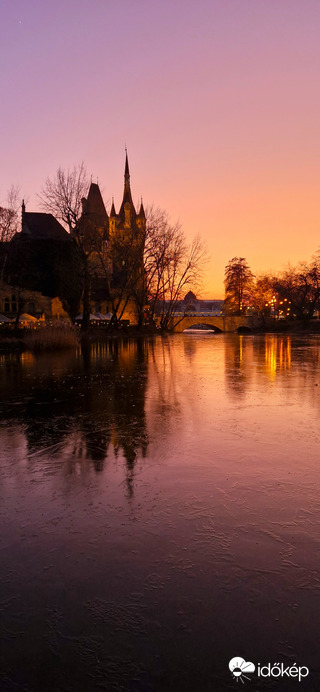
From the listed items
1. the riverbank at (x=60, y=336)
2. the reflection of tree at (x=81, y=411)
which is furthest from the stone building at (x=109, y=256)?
the reflection of tree at (x=81, y=411)

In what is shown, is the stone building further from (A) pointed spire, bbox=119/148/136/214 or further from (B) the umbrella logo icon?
(B) the umbrella logo icon

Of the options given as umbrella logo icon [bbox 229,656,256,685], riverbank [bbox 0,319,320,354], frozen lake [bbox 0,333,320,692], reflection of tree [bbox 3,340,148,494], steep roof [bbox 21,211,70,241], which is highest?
steep roof [bbox 21,211,70,241]

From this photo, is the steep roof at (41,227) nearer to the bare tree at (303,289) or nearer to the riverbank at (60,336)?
the riverbank at (60,336)

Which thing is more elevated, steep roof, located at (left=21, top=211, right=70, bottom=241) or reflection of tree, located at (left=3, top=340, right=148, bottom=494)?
steep roof, located at (left=21, top=211, right=70, bottom=241)

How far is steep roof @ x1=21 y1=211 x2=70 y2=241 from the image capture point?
8056 centimetres

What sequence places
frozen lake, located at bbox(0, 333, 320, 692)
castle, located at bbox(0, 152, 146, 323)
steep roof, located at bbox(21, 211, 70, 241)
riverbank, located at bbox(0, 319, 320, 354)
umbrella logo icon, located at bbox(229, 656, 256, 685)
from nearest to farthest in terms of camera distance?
umbrella logo icon, located at bbox(229, 656, 256, 685)
frozen lake, located at bbox(0, 333, 320, 692)
riverbank, located at bbox(0, 319, 320, 354)
castle, located at bbox(0, 152, 146, 323)
steep roof, located at bbox(21, 211, 70, 241)

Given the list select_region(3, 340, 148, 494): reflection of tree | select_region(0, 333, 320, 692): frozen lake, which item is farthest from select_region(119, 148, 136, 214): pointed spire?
select_region(0, 333, 320, 692): frozen lake

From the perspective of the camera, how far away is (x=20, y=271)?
6103 centimetres

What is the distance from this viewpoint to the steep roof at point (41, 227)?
80562 mm

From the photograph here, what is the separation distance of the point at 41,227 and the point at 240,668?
85.1 metres

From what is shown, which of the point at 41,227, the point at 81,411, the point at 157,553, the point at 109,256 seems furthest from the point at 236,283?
the point at 157,553

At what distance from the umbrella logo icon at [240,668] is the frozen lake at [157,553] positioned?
0.04 meters

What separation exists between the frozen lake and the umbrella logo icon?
40mm

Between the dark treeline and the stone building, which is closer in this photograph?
the stone building
